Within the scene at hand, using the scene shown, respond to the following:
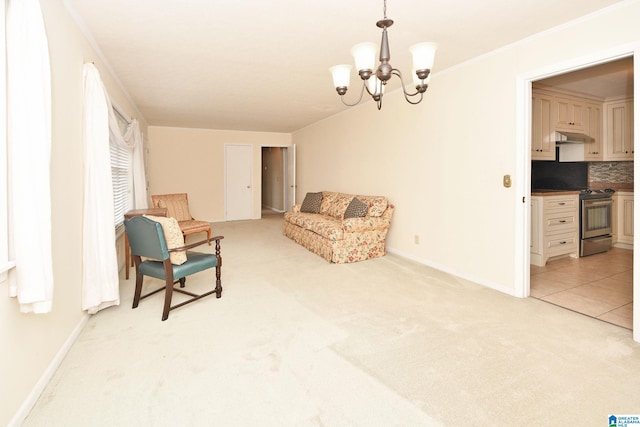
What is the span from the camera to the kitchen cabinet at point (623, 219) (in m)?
5.02

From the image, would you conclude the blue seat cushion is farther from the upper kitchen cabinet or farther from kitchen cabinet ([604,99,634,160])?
kitchen cabinet ([604,99,634,160])

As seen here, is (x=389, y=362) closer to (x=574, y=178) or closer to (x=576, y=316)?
(x=576, y=316)

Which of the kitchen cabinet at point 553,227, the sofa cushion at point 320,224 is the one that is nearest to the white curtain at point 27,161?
the sofa cushion at point 320,224

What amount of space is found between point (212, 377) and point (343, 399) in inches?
29.6

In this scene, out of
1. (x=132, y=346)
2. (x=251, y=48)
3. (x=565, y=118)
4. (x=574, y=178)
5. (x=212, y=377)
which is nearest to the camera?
(x=212, y=377)

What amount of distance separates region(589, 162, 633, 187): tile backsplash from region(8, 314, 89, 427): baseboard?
274 inches

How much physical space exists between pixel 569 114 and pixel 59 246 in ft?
19.3

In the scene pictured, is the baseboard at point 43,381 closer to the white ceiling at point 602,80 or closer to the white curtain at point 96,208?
the white curtain at point 96,208

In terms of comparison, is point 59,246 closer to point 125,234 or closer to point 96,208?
point 96,208

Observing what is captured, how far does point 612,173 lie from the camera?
529cm

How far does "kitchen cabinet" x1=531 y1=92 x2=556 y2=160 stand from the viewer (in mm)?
4293

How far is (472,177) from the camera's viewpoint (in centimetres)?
359

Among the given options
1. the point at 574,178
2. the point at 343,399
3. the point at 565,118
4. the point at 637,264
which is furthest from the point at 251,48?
the point at 574,178

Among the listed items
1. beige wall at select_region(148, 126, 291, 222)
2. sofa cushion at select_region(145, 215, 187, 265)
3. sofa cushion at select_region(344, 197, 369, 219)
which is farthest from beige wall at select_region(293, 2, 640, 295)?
beige wall at select_region(148, 126, 291, 222)
